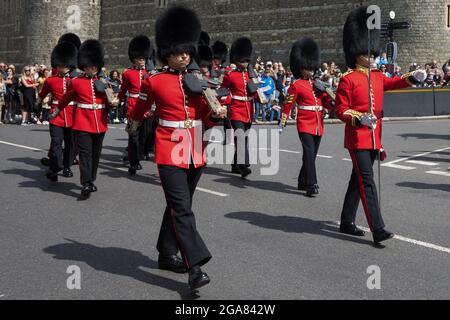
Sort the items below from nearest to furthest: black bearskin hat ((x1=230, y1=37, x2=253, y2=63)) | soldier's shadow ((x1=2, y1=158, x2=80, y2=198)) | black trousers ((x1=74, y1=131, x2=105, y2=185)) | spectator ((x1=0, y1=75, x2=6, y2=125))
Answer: black trousers ((x1=74, y1=131, x2=105, y2=185)) → soldier's shadow ((x1=2, y1=158, x2=80, y2=198)) → black bearskin hat ((x1=230, y1=37, x2=253, y2=63)) → spectator ((x1=0, y1=75, x2=6, y2=125))

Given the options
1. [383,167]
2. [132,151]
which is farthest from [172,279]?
[383,167]

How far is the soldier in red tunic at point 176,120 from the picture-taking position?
5.50 meters

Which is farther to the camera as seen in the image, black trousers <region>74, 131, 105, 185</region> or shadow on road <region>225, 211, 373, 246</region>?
black trousers <region>74, 131, 105, 185</region>

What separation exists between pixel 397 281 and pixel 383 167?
6.39 metres

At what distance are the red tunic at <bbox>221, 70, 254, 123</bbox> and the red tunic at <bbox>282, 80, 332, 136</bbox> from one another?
1440mm

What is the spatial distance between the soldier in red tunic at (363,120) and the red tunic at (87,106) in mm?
3487

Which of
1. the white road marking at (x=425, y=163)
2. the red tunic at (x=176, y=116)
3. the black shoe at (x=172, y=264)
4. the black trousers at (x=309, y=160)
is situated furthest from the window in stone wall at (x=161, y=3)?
the black shoe at (x=172, y=264)

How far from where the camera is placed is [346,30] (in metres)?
7.32

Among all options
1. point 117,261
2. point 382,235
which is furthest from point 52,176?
point 382,235

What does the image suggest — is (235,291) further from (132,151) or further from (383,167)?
(383,167)

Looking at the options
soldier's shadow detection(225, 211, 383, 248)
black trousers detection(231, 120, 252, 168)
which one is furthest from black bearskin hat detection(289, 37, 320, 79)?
soldier's shadow detection(225, 211, 383, 248)

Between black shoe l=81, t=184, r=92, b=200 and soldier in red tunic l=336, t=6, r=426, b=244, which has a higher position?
soldier in red tunic l=336, t=6, r=426, b=244

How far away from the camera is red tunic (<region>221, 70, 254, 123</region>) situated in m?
10.9

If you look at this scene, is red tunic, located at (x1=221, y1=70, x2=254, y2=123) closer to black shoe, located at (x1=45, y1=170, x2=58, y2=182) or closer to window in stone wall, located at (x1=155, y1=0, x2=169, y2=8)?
black shoe, located at (x1=45, y1=170, x2=58, y2=182)
